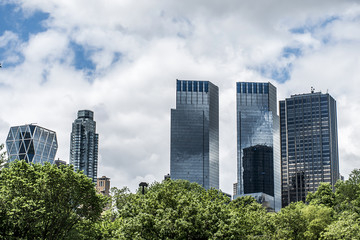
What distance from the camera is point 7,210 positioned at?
157 ft

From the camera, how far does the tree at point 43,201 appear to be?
160 feet

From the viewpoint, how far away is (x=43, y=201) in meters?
49.7

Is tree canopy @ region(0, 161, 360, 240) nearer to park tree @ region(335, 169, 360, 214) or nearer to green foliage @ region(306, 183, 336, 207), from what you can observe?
park tree @ region(335, 169, 360, 214)

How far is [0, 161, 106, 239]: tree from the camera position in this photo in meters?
48.7

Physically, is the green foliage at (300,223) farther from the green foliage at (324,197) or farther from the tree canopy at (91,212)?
the green foliage at (324,197)

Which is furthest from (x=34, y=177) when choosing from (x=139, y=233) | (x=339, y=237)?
(x=339, y=237)

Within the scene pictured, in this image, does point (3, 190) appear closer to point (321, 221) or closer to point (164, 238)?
point (164, 238)

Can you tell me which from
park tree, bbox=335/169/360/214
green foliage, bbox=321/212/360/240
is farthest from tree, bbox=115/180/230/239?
park tree, bbox=335/169/360/214

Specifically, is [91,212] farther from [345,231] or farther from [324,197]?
[324,197]

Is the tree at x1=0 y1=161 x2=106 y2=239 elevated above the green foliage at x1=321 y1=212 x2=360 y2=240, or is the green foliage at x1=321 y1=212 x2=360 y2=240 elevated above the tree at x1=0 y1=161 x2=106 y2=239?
the tree at x1=0 y1=161 x2=106 y2=239

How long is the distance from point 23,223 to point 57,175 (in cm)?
613

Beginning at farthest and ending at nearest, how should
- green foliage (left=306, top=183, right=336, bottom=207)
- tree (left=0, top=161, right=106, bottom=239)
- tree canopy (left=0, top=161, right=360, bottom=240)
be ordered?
1. green foliage (left=306, top=183, right=336, bottom=207)
2. tree (left=0, top=161, right=106, bottom=239)
3. tree canopy (left=0, top=161, right=360, bottom=240)

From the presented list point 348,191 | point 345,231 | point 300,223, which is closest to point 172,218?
point 345,231

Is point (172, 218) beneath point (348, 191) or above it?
beneath
